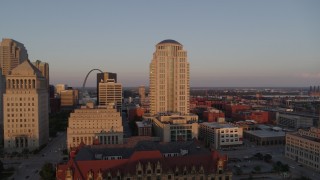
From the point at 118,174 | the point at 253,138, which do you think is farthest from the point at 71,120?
the point at 253,138

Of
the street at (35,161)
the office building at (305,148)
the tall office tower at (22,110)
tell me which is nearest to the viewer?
the street at (35,161)

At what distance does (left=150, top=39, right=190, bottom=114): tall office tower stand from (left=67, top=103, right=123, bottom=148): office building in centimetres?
4349

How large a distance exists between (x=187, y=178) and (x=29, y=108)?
3286 inches

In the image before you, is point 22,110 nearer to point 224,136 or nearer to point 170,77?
point 170,77

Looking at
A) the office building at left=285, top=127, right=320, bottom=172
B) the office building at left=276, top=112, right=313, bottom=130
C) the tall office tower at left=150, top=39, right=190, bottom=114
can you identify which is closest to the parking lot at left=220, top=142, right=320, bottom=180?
the office building at left=285, top=127, right=320, bottom=172

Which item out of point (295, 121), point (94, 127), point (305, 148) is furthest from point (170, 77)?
point (305, 148)

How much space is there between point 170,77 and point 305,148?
272 ft

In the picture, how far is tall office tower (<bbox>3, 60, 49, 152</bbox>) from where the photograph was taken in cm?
12369

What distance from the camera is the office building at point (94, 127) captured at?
123 m

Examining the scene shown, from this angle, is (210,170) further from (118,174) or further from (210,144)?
(210,144)

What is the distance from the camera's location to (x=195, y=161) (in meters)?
68.4

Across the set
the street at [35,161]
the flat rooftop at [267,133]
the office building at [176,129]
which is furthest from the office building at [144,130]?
Answer: the flat rooftop at [267,133]

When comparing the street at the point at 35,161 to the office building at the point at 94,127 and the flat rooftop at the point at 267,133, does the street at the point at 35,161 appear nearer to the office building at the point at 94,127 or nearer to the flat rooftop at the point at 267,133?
the office building at the point at 94,127

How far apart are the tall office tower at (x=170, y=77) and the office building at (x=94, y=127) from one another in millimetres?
43489
